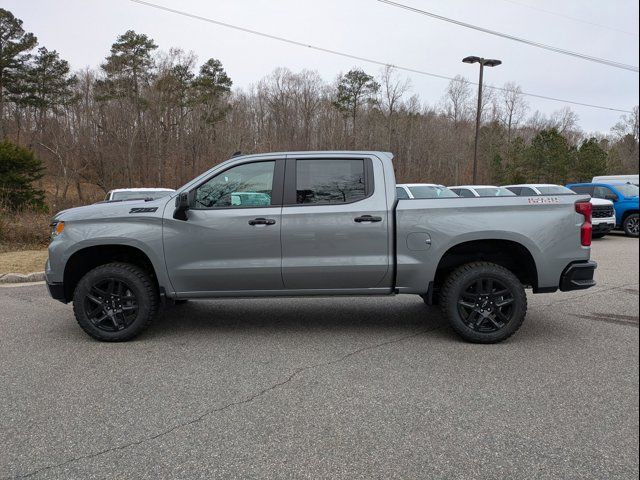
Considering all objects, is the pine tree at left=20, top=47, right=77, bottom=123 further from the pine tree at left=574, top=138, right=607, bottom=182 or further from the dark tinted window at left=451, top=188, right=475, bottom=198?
the pine tree at left=574, top=138, right=607, bottom=182

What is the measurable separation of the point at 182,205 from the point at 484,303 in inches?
131

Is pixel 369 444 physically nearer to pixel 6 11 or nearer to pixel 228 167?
pixel 228 167

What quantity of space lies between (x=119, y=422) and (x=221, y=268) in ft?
6.53

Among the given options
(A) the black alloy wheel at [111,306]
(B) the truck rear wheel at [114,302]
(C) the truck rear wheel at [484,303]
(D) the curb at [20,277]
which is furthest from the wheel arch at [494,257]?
(D) the curb at [20,277]

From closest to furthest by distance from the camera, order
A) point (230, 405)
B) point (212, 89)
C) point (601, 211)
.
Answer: point (230, 405) → point (601, 211) → point (212, 89)

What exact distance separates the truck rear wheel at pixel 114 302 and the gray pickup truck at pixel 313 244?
0.04ft

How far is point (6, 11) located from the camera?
28.7m

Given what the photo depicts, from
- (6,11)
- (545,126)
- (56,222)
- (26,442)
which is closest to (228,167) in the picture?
(56,222)

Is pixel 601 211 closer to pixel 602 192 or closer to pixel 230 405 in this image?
pixel 602 192

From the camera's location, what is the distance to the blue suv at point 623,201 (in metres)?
16.5

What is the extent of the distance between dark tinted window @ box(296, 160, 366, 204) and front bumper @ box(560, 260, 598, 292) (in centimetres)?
229

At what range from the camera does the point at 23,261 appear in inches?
414

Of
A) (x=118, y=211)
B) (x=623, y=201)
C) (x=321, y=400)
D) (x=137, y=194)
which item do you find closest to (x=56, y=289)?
(x=118, y=211)

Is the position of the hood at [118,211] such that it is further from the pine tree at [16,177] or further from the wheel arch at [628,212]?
the wheel arch at [628,212]
